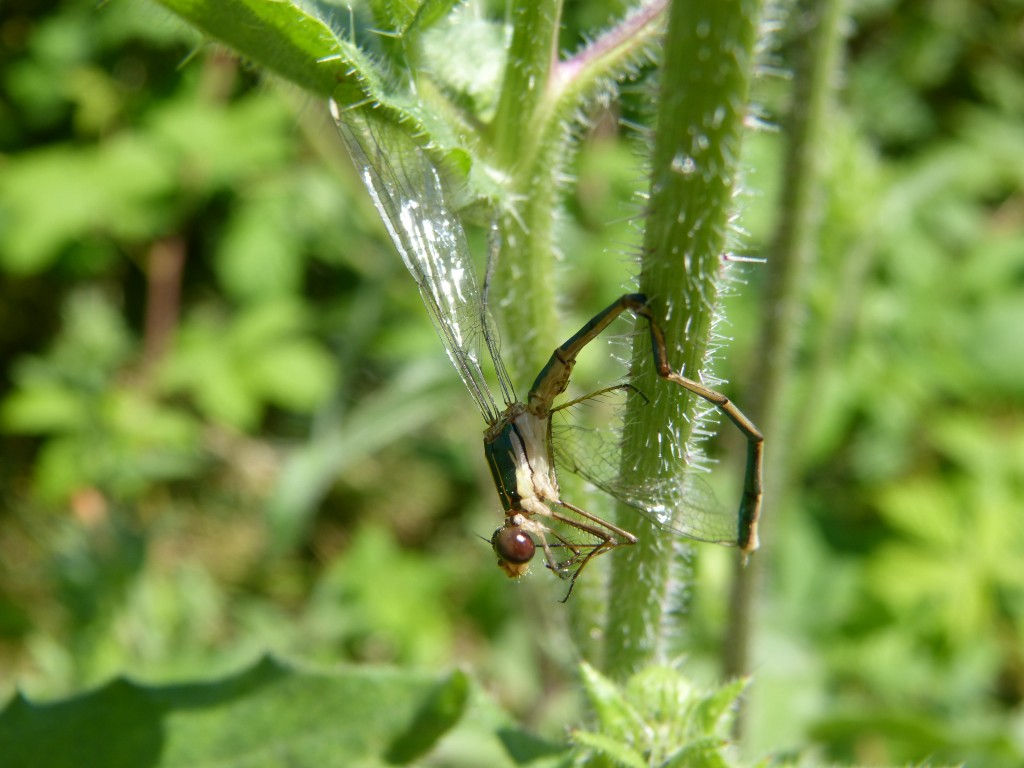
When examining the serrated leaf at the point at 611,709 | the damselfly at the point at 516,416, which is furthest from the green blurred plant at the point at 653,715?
the damselfly at the point at 516,416

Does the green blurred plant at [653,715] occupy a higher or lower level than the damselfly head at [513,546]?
lower

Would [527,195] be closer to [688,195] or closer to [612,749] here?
[688,195]

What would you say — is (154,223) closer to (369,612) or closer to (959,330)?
(369,612)

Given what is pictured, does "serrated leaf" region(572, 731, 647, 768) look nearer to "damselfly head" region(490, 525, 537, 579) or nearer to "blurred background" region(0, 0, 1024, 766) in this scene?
"damselfly head" region(490, 525, 537, 579)

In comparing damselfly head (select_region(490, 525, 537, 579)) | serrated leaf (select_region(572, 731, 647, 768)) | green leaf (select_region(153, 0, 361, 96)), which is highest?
green leaf (select_region(153, 0, 361, 96))

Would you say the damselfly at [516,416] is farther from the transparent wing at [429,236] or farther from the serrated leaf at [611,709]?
the serrated leaf at [611,709]

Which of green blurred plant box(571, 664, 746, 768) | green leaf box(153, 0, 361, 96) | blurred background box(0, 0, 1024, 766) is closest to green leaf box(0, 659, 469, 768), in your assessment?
green blurred plant box(571, 664, 746, 768)
